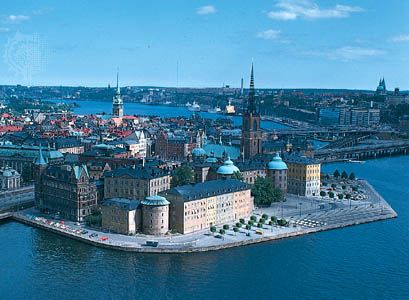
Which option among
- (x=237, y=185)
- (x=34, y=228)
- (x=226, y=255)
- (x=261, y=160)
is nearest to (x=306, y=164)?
(x=261, y=160)

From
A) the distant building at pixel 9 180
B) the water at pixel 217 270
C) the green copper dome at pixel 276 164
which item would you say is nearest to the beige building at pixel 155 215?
the water at pixel 217 270

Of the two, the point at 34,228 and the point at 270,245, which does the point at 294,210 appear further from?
the point at 34,228

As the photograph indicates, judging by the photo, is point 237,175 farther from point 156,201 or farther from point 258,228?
point 156,201

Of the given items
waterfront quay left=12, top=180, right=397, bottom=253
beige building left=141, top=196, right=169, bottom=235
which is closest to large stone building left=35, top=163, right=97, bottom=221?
waterfront quay left=12, top=180, right=397, bottom=253

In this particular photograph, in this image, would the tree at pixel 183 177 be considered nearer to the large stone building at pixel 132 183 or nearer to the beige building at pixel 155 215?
the large stone building at pixel 132 183

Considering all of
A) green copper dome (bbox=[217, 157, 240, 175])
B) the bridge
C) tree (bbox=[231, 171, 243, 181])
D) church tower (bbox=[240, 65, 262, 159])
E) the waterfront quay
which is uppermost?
church tower (bbox=[240, 65, 262, 159])

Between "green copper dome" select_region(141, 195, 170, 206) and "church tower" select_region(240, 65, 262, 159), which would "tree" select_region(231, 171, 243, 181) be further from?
"church tower" select_region(240, 65, 262, 159)

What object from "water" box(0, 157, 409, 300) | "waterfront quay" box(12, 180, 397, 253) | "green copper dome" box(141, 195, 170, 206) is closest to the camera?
"water" box(0, 157, 409, 300)
